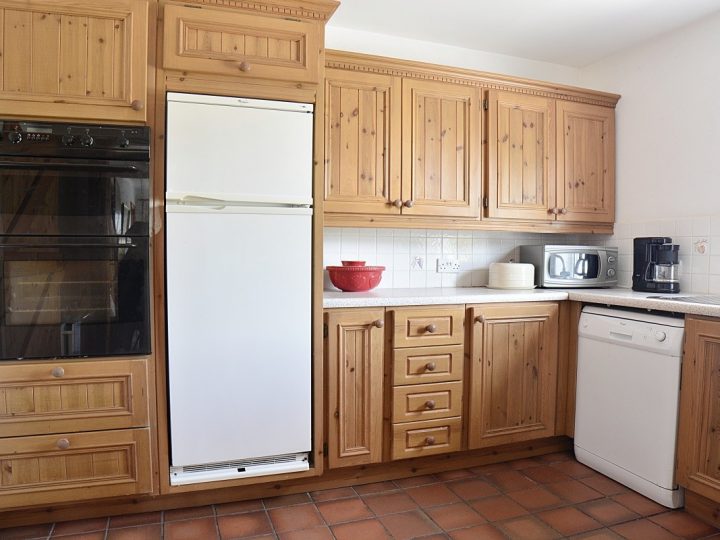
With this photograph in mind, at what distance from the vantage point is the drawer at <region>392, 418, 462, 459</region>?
2383 mm

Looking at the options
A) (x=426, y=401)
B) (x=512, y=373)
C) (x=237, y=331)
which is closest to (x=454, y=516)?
(x=426, y=401)

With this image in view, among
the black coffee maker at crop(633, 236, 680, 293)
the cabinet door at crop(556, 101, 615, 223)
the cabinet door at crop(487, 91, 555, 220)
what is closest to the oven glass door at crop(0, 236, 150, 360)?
the cabinet door at crop(487, 91, 555, 220)

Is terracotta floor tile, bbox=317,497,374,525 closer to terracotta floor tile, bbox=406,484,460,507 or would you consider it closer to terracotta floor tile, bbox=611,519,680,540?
terracotta floor tile, bbox=406,484,460,507

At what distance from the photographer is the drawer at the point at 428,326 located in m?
2.36

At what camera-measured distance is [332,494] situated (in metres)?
2.30

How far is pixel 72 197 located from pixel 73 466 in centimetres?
101

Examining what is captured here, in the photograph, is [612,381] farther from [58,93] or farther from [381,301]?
[58,93]

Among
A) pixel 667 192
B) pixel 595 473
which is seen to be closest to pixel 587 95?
pixel 667 192

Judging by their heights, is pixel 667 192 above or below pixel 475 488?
above

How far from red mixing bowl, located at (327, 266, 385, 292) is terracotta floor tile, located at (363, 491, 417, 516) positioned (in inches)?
38.9

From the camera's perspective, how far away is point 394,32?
292cm

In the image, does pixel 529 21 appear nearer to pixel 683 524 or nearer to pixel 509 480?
pixel 509 480

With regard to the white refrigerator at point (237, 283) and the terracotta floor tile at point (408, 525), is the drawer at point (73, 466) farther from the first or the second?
the terracotta floor tile at point (408, 525)

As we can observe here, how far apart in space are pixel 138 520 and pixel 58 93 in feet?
5.50
